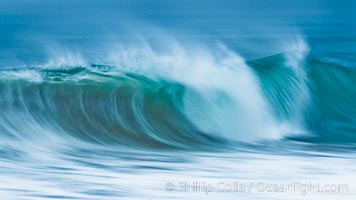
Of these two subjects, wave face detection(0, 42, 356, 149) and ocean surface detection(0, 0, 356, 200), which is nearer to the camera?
ocean surface detection(0, 0, 356, 200)

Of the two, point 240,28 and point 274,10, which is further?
point 274,10

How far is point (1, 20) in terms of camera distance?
890 inches

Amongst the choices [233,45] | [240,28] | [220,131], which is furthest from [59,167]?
[240,28]

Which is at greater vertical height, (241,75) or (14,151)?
(241,75)

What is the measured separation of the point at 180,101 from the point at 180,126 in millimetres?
681

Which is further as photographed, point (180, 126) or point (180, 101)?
point (180, 101)

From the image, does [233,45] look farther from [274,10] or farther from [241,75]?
[274,10]

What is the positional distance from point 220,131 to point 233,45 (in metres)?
8.67

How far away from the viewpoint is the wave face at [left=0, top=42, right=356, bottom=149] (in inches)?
310

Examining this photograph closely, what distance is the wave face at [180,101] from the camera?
7.87 meters

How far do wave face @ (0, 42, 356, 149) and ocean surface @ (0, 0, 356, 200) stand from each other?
18mm

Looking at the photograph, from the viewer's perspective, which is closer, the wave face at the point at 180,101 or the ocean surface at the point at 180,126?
the ocean surface at the point at 180,126

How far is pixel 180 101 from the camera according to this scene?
8844mm

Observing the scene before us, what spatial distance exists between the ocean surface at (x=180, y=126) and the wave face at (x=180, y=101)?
0.02 meters
